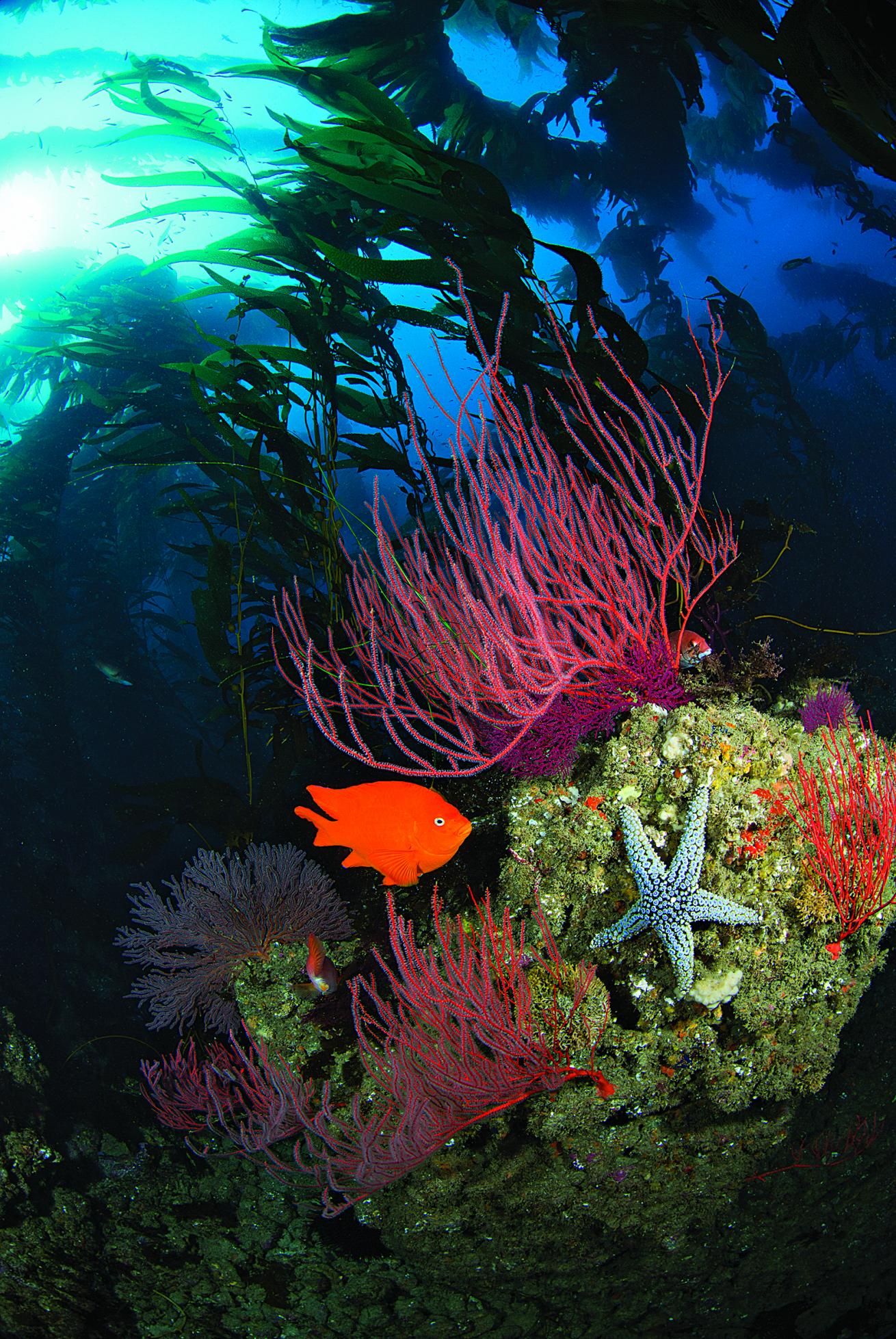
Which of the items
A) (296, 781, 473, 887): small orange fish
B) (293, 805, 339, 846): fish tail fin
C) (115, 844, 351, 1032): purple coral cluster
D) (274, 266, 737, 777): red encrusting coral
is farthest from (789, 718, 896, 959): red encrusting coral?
(115, 844, 351, 1032): purple coral cluster

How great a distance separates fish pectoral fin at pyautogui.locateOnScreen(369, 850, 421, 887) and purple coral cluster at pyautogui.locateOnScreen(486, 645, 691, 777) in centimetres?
68

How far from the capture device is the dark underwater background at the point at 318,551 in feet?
6.45

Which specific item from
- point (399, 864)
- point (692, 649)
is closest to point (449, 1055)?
point (399, 864)

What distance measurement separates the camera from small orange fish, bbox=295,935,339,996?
2.22 m

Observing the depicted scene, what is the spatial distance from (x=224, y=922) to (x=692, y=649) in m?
2.62

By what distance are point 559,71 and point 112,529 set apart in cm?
1302

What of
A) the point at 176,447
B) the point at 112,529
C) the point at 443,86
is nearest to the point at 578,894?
the point at 176,447

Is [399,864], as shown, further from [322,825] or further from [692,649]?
[692,649]

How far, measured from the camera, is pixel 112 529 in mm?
7473

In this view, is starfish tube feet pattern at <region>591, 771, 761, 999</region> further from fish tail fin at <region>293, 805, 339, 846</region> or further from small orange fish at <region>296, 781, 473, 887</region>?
fish tail fin at <region>293, 805, 339, 846</region>

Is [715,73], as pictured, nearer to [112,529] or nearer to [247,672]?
[112,529]

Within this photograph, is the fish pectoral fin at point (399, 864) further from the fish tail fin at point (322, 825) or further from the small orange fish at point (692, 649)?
the small orange fish at point (692, 649)

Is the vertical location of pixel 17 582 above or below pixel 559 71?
below

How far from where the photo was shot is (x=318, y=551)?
3.37 m
